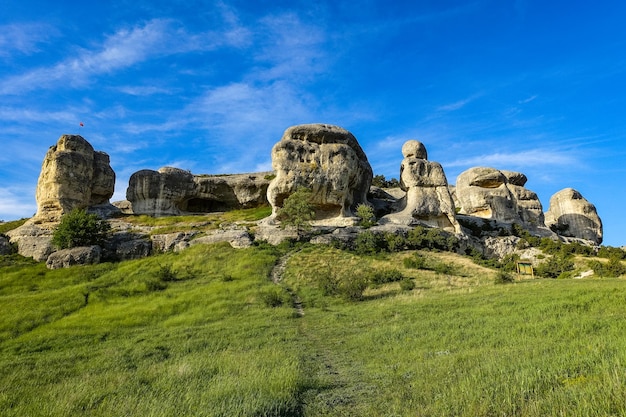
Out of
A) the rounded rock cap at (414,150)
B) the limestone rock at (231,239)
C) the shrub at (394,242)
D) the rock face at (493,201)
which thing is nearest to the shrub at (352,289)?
the shrub at (394,242)

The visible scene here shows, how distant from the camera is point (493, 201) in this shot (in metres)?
55.1

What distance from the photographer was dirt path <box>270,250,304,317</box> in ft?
73.9

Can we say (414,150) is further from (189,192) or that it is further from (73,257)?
(73,257)

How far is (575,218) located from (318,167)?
43.5m

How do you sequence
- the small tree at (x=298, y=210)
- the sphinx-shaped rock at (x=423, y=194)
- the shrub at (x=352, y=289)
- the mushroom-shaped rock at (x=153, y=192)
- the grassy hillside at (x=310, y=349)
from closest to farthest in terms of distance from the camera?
the grassy hillside at (x=310, y=349) < the shrub at (x=352, y=289) < the small tree at (x=298, y=210) < the sphinx-shaped rock at (x=423, y=194) < the mushroom-shaped rock at (x=153, y=192)

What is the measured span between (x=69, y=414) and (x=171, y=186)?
5467 centimetres

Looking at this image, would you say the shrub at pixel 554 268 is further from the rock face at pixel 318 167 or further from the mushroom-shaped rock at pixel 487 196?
the rock face at pixel 318 167

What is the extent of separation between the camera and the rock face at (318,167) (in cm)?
4553

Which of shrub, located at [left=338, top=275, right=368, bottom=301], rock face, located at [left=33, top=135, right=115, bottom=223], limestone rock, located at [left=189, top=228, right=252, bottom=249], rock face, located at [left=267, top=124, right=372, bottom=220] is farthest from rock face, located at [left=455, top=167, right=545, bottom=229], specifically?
rock face, located at [left=33, top=135, right=115, bottom=223]

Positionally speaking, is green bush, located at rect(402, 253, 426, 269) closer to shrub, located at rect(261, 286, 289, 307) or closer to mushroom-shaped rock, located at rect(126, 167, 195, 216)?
shrub, located at rect(261, 286, 289, 307)

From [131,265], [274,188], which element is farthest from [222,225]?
[131,265]

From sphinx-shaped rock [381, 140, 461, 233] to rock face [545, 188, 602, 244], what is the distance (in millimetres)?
25854

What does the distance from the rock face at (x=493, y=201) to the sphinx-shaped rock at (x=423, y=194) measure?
8.64 m

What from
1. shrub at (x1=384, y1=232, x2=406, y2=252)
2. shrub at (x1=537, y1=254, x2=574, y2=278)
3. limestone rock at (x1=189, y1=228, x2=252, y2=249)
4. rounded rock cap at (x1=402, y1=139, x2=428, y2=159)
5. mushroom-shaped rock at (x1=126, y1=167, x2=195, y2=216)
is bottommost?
shrub at (x1=537, y1=254, x2=574, y2=278)
